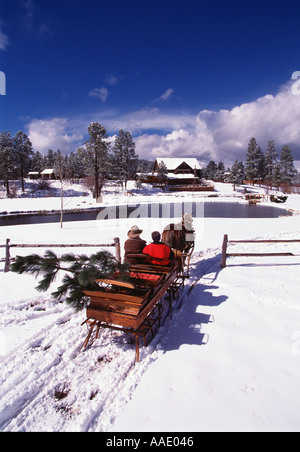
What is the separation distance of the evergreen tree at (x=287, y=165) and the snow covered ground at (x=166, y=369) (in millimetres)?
69550

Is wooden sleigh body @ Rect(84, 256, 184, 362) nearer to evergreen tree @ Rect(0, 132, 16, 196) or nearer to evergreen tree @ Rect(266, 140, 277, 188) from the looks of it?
evergreen tree @ Rect(0, 132, 16, 196)

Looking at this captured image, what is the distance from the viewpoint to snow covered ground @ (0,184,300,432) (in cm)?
294

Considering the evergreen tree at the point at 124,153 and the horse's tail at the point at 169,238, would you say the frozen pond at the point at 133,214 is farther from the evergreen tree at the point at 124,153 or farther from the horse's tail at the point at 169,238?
the evergreen tree at the point at 124,153

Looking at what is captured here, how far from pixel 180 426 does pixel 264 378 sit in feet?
5.02

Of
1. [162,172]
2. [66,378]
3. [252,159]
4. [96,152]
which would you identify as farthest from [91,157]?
[252,159]

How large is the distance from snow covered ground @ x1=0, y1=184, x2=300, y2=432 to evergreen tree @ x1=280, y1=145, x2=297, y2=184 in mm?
69550

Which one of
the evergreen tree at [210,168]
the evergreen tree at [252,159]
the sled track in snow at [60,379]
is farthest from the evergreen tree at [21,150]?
the evergreen tree at [210,168]

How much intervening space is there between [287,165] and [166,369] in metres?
75.1

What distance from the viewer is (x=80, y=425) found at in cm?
285

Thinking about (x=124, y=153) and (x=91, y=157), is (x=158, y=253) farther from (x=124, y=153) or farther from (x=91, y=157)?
(x=124, y=153)

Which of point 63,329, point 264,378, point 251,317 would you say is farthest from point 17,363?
point 251,317

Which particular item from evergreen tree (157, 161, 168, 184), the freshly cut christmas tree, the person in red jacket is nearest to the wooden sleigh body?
the freshly cut christmas tree

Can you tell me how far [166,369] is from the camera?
373 centimetres
